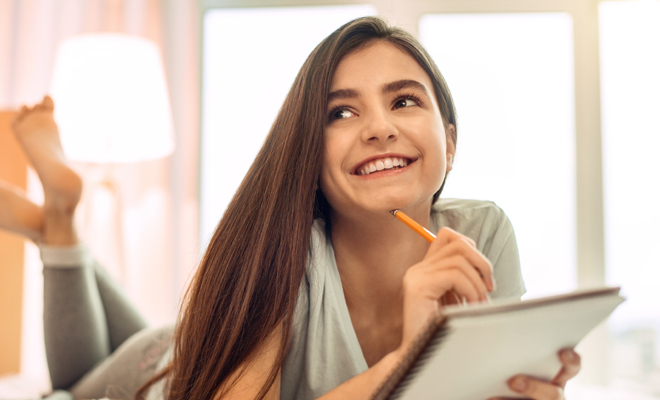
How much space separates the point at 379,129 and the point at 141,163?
1.75 metres

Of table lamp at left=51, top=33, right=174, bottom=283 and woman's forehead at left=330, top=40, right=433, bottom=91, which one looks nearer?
woman's forehead at left=330, top=40, right=433, bottom=91

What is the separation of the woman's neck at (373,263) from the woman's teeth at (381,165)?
15cm

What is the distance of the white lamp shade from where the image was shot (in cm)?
180

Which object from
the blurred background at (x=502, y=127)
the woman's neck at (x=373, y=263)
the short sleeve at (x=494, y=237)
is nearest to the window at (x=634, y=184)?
the blurred background at (x=502, y=127)

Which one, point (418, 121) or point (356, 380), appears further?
point (418, 121)

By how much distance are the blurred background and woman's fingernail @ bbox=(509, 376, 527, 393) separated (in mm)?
1822

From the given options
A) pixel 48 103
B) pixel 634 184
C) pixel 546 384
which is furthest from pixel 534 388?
pixel 634 184

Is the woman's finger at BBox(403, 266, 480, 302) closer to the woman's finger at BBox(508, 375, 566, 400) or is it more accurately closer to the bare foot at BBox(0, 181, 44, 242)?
the woman's finger at BBox(508, 375, 566, 400)

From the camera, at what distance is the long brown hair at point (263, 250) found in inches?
34.4

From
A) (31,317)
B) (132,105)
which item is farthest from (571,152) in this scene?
(31,317)

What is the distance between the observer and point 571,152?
2.42 m

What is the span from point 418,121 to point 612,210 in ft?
6.11

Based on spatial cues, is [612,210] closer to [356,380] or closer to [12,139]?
[356,380]

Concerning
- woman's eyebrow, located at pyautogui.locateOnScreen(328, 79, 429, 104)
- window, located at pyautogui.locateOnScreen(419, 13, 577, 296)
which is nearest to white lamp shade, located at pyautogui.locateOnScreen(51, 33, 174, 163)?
woman's eyebrow, located at pyautogui.locateOnScreen(328, 79, 429, 104)
